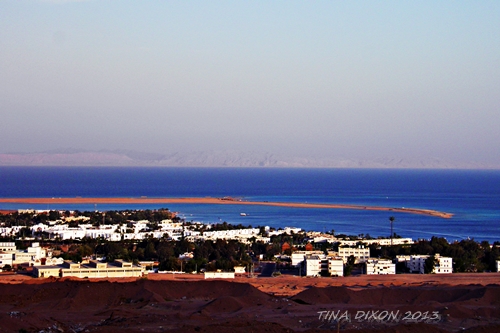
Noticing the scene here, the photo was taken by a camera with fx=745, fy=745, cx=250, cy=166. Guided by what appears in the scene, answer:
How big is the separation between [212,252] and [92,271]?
9955 mm

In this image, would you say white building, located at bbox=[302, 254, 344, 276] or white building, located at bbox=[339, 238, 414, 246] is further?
white building, located at bbox=[339, 238, 414, 246]

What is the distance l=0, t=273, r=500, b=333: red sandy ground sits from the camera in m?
18.2

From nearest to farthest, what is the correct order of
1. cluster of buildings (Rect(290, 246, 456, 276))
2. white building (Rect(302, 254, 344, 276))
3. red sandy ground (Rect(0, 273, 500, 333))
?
red sandy ground (Rect(0, 273, 500, 333))
white building (Rect(302, 254, 344, 276))
cluster of buildings (Rect(290, 246, 456, 276))

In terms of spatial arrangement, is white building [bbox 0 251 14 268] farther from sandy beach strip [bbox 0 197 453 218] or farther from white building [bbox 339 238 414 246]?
sandy beach strip [bbox 0 197 453 218]

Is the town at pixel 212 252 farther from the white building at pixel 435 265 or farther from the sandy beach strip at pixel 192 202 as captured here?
the sandy beach strip at pixel 192 202

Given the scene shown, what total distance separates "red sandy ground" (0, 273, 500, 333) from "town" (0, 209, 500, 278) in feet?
15.1

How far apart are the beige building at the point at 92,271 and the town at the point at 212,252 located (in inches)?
1.6

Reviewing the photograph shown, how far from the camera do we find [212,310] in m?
21.5

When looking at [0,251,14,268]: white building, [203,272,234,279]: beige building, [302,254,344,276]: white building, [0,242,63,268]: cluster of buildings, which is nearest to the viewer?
[203,272,234,279]: beige building

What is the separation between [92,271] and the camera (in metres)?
31.1

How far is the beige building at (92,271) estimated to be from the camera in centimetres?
3088

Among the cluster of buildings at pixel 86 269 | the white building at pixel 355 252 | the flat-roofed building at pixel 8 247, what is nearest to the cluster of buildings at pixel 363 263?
the white building at pixel 355 252

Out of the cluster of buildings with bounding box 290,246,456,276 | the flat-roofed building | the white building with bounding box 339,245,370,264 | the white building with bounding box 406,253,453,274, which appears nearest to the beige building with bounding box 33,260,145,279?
the cluster of buildings with bounding box 290,246,456,276

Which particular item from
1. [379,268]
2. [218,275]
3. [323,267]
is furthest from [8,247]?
[379,268]
